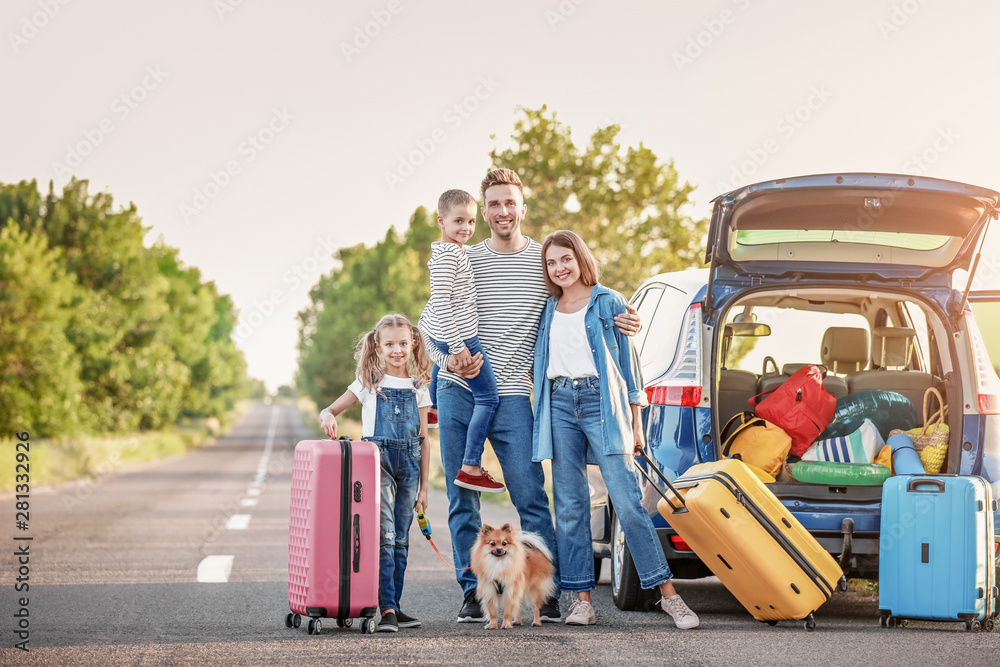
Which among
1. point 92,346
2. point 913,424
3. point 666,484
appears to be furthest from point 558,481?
point 92,346

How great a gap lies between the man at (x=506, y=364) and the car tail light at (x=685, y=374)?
A: 506 mm

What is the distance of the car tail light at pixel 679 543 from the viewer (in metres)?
5.97

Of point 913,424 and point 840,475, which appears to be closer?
point 840,475

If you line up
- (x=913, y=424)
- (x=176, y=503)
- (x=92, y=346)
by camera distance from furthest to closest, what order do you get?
(x=92, y=346)
(x=176, y=503)
(x=913, y=424)

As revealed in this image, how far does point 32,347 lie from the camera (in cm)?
2664

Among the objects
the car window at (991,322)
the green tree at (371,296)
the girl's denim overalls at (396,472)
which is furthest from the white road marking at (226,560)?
the green tree at (371,296)

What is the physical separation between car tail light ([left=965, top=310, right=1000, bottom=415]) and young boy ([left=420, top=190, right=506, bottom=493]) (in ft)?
9.04

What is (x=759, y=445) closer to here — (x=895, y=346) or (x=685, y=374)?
(x=685, y=374)

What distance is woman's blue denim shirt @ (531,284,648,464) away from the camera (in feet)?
18.7

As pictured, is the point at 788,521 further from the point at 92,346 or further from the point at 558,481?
the point at 92,346

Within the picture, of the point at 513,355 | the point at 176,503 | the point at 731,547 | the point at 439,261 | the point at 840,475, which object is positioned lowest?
the point at 176,503

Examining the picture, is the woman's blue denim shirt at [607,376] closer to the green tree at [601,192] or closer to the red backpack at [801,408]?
the red backpack at [801,408]

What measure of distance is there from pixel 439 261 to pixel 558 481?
4.43 feet

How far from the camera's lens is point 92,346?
37.4 meters
